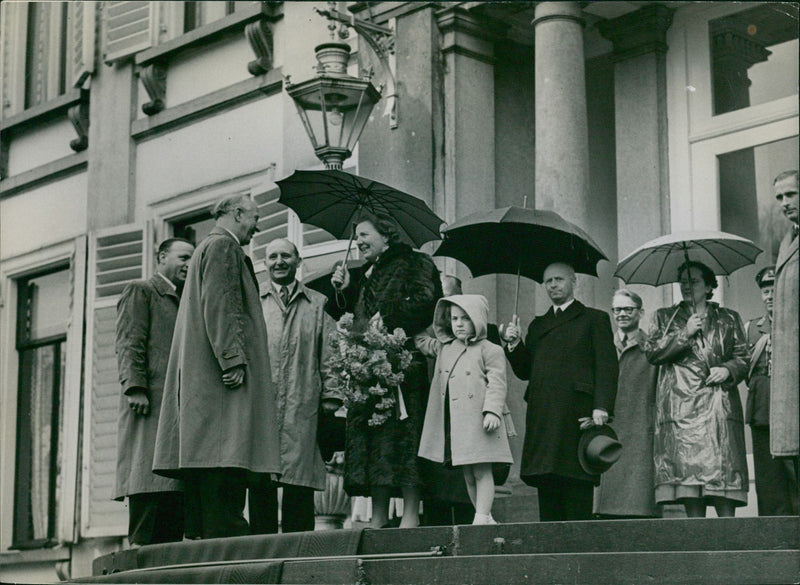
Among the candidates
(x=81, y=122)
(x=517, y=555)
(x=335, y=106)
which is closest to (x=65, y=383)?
(x=81, y=122)

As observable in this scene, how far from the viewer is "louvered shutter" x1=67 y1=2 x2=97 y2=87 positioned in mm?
15516

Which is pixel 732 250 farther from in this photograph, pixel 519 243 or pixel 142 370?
pixel 142 370

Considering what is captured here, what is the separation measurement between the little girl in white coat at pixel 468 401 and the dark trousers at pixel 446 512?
442mm

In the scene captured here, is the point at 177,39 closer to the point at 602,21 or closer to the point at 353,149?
the point at 353,149

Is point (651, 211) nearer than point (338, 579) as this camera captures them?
No

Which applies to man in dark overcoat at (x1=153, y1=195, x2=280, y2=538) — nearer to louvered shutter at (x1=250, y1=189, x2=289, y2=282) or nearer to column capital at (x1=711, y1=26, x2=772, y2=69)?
louvered shutter at (x1=250, y1=189, x2=289, y2=282)

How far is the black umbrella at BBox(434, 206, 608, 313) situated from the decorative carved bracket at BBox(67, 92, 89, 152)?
290 inches

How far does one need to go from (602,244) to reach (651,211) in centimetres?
71

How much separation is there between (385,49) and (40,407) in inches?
237

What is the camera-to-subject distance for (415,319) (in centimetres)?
849

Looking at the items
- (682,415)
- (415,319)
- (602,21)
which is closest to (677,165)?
(602,21)

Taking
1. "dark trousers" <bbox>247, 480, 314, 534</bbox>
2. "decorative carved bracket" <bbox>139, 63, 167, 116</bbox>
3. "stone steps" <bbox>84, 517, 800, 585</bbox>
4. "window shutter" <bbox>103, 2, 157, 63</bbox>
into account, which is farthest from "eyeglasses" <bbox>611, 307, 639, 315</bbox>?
"window shutter" <bbox>103, 2, 157, 63</bbox>

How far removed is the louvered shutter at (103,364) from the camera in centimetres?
1392

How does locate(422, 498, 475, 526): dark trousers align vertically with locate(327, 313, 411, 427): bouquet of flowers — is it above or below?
Answer: below
